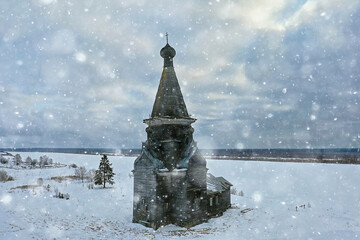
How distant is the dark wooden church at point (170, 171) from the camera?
18.9m

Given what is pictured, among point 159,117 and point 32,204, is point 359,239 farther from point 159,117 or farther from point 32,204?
point 32,204

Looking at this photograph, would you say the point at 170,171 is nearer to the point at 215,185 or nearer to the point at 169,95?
the point at 215,185

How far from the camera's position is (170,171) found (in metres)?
19.2

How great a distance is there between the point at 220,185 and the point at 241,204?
4466mm

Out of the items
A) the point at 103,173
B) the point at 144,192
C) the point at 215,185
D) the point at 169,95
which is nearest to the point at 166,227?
the point at 144,192

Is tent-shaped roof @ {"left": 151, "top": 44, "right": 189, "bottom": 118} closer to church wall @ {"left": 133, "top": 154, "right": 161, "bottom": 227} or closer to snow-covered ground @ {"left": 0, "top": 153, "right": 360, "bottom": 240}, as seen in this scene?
church wall @ {"left": 133, "top": 154, "right": 161, "bottom": 227}

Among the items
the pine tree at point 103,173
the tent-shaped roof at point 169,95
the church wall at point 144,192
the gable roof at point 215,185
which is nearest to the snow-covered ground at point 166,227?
the church wall at point 144,192

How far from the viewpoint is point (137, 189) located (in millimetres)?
19672

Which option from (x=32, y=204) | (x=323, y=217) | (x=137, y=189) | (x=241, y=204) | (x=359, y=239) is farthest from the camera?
(x=241, y=204)

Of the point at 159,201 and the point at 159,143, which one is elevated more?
the point at 159,143

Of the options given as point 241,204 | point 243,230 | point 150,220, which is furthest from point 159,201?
point 241,204

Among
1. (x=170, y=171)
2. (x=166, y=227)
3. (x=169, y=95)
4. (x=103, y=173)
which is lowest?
(x=166, y=227)

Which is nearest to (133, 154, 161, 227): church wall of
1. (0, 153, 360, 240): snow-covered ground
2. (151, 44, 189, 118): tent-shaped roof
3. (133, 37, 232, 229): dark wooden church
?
(133, 37, 232, 229): dark wooden church

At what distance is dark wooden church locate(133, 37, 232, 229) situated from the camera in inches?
743
